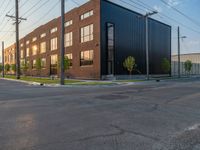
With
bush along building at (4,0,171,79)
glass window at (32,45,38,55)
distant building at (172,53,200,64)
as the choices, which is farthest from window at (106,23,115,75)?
distant building at (172,53,200,64)

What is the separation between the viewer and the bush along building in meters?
32.3

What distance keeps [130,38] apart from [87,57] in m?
9.18

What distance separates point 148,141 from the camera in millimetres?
4387

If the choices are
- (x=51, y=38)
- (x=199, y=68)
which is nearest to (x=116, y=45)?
(x=51, y=38)

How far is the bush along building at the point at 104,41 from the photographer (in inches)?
1273

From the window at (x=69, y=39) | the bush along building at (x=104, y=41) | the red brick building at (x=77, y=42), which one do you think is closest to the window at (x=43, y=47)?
the red brick building at (x=77, y=42)

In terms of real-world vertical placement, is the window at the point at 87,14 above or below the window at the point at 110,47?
above

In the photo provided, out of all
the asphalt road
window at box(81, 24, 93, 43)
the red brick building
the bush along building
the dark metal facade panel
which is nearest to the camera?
the asphalt road

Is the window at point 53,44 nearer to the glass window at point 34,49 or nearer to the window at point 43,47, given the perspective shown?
the window at point 43,47

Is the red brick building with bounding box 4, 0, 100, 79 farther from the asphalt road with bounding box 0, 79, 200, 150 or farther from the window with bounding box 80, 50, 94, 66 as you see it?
the asphalt road with bounding box 0, 79, 200, 150

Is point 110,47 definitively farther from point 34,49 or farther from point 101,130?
point 34,49

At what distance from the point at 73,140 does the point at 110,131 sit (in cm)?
110

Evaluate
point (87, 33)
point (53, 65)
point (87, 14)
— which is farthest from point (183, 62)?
point (53, 65)

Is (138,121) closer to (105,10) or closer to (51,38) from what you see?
(105,10)
